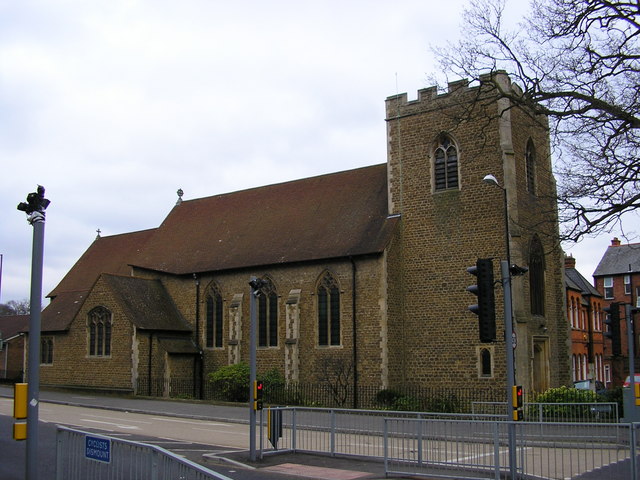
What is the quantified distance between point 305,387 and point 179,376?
688 cm

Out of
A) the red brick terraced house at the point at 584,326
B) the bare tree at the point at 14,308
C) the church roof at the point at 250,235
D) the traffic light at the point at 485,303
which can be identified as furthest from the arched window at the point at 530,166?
the bare tree at the point at 14,308

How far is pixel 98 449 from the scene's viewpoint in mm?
9102

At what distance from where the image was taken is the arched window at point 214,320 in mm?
34531

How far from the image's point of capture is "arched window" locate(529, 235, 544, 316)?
28688 mm

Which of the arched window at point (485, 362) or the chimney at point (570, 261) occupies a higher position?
the chimney at point (570, 261)

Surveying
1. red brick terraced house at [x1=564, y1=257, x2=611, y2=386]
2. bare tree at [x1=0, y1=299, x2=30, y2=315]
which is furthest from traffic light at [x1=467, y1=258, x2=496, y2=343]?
bare tree at [x1=0, y1=299, x2=30, y2=315]

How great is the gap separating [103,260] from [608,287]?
145ft

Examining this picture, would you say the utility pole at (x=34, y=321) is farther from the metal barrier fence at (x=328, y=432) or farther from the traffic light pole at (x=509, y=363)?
the metal barrier fence at (x=328, y=432)

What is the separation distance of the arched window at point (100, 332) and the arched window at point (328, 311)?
10.2 m

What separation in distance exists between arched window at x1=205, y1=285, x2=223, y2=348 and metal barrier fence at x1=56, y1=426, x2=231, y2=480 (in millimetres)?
24681

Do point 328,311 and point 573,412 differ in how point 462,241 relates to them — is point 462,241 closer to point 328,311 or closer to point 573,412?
point 328,311

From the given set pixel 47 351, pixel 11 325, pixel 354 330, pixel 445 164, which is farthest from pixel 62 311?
pixel 11 325

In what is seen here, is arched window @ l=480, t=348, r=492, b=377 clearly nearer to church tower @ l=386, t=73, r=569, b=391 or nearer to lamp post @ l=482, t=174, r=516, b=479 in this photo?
church tower @ l=386, t=73, r=569, b=391

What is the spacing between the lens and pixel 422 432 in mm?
13766
